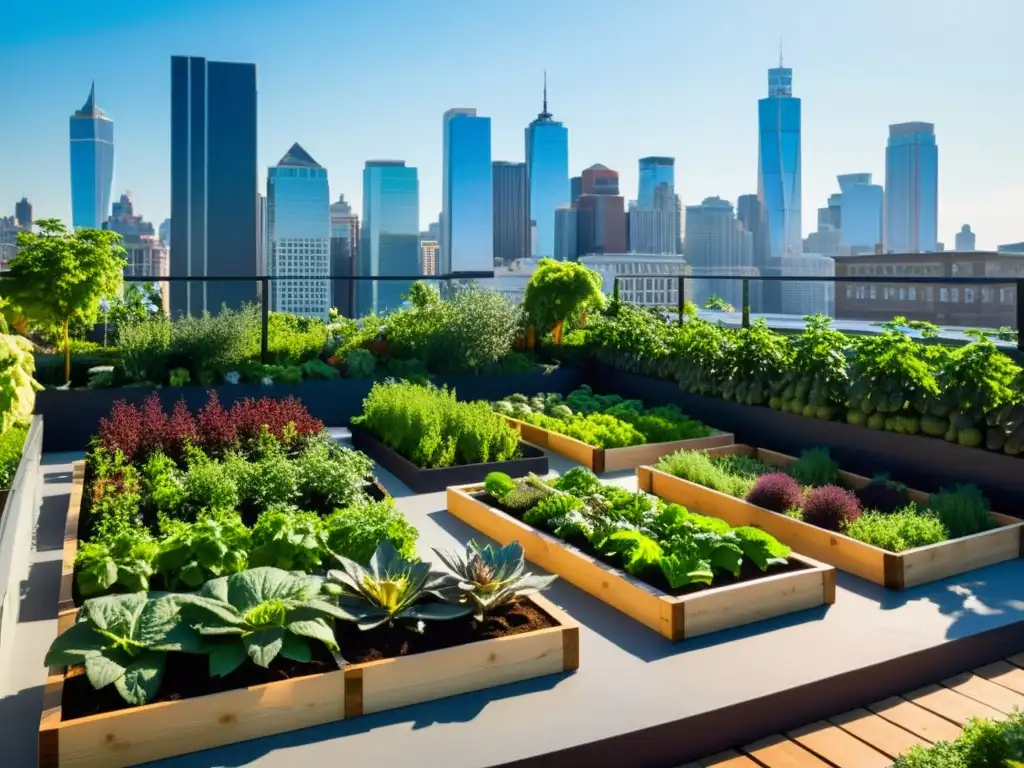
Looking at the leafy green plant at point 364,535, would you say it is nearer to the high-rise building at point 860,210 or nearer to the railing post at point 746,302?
the railing post at point 746,302

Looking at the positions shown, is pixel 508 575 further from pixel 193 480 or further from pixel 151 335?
pixel 151 335

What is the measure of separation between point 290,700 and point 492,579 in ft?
2.71

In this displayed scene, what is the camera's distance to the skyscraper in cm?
4575

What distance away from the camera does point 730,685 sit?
288cm

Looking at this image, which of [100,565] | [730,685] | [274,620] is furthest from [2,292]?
[730,685]

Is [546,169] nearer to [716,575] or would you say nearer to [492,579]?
[716,575]

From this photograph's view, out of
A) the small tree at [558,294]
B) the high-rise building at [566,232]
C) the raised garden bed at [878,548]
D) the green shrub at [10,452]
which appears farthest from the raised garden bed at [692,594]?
the high-rise building at [566,232]

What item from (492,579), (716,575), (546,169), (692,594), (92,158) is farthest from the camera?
(92,158)

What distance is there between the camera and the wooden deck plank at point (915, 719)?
2701mm

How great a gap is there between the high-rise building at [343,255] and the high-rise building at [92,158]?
76.1 feet

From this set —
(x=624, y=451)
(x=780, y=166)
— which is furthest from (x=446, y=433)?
(x=780, y=166)

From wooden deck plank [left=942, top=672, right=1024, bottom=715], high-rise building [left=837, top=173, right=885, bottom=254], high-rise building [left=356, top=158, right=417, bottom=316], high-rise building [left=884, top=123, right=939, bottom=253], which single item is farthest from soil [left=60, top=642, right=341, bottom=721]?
high-rise building [left=837, top=173, right=885, bottom=254]

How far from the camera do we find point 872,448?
559 centimetres

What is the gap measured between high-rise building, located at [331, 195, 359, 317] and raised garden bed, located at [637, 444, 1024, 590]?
5455mm
